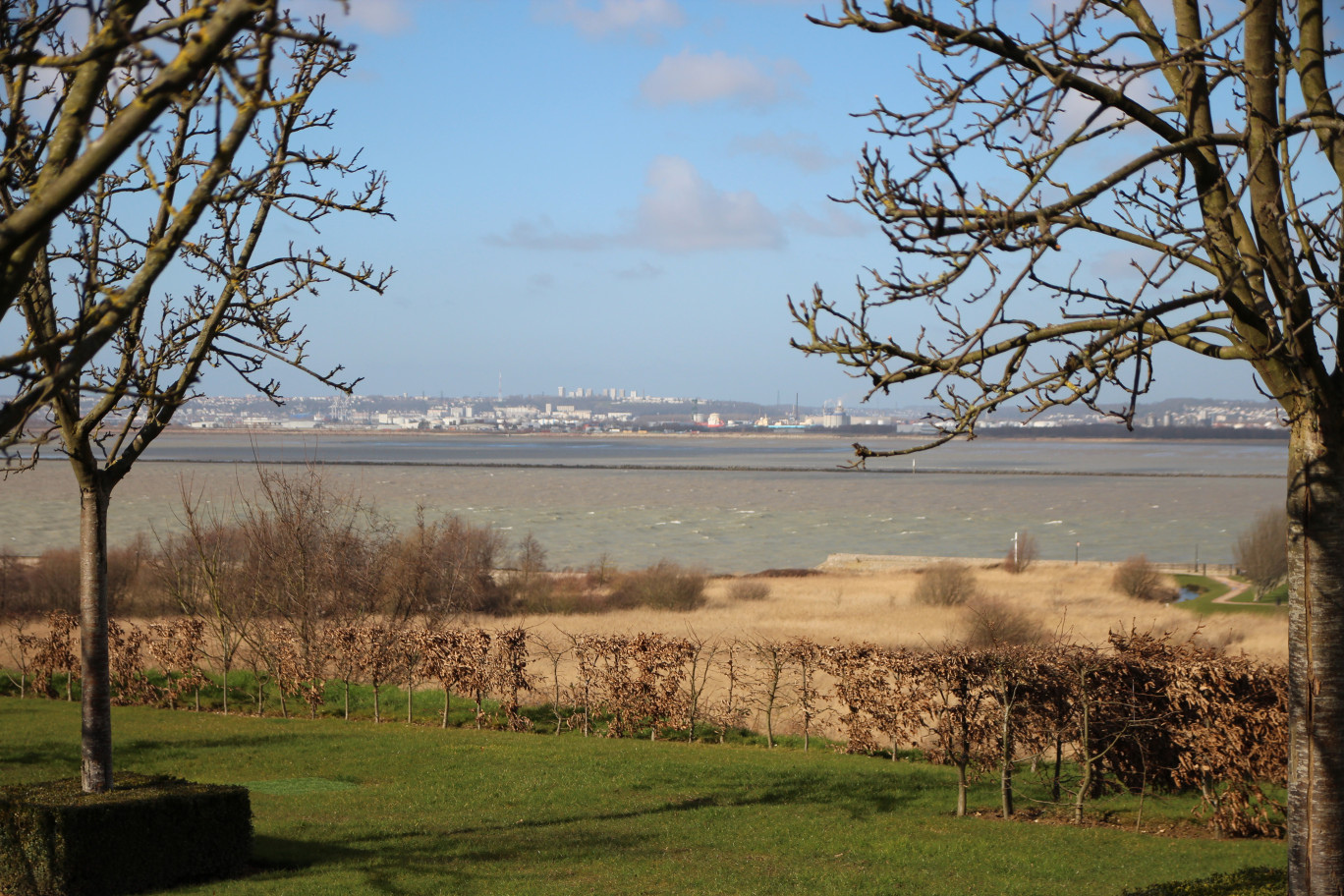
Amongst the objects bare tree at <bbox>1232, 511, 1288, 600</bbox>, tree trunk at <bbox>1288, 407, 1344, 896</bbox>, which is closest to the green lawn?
tree trunk at <bbox>1288, 407, 1344, 896</bbox>

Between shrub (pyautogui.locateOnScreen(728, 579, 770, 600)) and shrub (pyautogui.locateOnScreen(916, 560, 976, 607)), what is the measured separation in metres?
5.81

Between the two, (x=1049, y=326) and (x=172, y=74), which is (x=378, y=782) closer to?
(x=1049, y=326)

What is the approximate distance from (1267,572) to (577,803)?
38.9 meters

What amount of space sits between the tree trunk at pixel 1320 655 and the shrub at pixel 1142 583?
131 feet

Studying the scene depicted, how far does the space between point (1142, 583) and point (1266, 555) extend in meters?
4.69

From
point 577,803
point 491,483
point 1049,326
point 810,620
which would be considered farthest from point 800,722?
point 491,483

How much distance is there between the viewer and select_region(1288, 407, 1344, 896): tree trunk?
536cm

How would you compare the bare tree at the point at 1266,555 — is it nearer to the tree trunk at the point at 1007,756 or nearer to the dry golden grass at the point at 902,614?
the dry golden grass at the point at 902,614

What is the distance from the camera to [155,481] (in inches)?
4254

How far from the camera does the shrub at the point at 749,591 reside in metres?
42.5

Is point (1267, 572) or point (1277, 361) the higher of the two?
point (1277, 361)

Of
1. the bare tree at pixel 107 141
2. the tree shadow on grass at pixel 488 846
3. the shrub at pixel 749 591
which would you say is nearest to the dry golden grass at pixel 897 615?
Answer: the shrub at pixel 749 591

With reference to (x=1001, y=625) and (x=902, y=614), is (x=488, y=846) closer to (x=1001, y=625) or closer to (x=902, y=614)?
(x=1001, y=625)

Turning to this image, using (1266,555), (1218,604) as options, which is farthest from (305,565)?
(1266,555)
